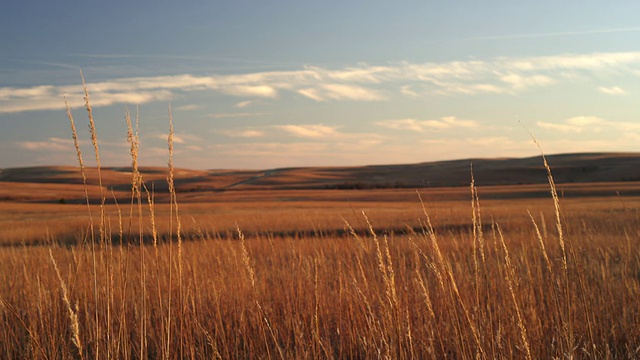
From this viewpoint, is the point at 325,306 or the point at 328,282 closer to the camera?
the point at 325,306

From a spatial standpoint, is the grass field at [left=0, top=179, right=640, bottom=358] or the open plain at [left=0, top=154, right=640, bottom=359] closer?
the grass field at [left=0, top=179, right=640, bottom=358]

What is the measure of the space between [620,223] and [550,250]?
6.72 m

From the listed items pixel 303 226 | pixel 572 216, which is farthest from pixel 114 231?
pixel 572 216

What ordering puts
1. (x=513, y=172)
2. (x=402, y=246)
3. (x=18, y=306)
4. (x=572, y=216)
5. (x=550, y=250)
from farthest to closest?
(x=513, y=172), (x=572, y=216), (x=402, y=246), (x=550, y=250), (x=18, y=306)

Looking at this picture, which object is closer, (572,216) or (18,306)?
(18,306)

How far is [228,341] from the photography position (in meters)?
3.92

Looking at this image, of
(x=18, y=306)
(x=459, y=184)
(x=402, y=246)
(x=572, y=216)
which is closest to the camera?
(x=18, y=306)

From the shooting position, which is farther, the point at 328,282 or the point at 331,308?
the point at 328,282

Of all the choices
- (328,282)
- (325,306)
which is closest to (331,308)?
(325,306)

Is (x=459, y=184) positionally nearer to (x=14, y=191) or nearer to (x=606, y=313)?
(x=14, y=191)

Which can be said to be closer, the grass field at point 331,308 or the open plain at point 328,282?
the grass field at point 331,308

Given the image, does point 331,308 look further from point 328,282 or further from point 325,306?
point 328,282

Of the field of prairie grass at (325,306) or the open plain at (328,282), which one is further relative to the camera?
the open plain at (328,282)

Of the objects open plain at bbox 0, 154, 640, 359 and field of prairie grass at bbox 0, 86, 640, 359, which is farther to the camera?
open plain at bbox 0, 154, 640, 359
